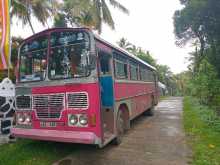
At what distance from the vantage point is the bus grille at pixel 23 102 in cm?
567

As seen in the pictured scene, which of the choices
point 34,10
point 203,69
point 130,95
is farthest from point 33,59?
point 203,69

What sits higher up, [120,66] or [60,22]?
[60,22]

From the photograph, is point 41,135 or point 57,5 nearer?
point 41,135

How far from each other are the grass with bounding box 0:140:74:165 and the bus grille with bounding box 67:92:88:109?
1504 mm

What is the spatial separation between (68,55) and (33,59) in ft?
3.58

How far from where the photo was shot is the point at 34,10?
1599 cm

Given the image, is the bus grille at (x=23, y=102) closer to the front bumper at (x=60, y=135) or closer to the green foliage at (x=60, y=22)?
the front bumper at (x=60, y=135)

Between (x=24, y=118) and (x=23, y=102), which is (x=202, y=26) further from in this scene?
(x=24, y=118)

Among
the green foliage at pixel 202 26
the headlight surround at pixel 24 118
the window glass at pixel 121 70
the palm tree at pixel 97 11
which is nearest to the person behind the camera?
the headlight surround at pixel 24 118

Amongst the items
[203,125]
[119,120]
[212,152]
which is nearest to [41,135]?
[119,120]

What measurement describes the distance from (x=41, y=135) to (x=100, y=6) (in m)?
13.7

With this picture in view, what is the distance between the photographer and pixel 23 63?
6078 millimetres

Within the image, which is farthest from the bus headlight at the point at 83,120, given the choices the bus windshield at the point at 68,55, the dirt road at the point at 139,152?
the dirt road at the point at 139,152

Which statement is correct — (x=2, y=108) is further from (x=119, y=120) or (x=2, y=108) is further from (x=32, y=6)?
(x=32, y=6)
